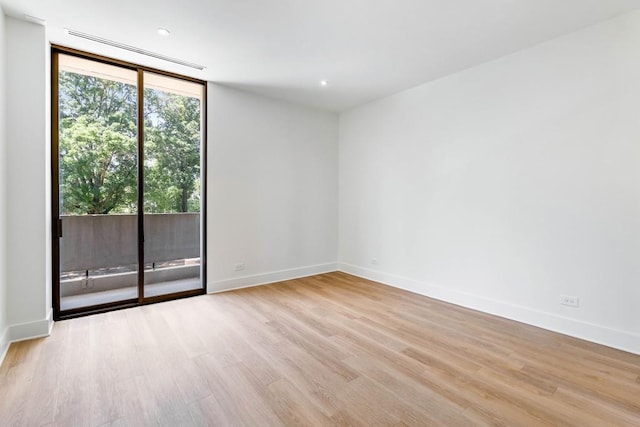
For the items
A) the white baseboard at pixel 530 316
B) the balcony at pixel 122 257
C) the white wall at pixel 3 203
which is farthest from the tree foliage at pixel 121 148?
the white baseboard at pixel 530 316

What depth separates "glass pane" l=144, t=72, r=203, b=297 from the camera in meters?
3.59

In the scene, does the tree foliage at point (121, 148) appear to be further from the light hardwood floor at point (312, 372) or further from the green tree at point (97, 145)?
the light hardwood floor at point (312, 372)

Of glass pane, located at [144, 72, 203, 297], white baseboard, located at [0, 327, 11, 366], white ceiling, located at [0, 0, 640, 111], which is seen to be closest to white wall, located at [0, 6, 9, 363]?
white baseboard, located at [0, 327, 11, 366]

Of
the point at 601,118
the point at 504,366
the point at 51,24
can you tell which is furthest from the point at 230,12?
the point at 504,366

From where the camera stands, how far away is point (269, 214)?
14.9 feet

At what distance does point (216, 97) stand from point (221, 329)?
9.72 feet

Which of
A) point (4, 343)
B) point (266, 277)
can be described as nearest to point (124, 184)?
point (4, 343)

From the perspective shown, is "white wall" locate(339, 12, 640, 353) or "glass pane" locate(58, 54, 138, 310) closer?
"white wall" locate(339, 12, 640, 353)

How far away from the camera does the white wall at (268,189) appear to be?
13.3ft

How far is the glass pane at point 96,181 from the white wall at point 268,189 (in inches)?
36.1

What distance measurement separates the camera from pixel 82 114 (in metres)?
3.17

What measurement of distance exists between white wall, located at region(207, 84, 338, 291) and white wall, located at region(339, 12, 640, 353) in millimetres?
1170

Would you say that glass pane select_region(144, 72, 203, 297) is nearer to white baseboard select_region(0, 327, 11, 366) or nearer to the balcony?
the balcony

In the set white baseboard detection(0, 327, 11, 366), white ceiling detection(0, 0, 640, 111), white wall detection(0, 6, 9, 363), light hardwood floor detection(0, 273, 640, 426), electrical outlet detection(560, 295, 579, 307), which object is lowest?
light hardwood floor detection(0, 273, 640, 426)
